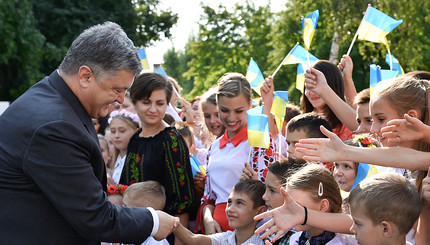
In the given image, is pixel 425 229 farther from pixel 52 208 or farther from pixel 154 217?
pixel 52 208

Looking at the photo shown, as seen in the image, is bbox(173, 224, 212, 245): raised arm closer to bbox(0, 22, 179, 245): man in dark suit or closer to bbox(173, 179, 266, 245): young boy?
bbox(173, 179, 266, 245): young boy

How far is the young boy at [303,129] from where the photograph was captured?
4219 millimetres

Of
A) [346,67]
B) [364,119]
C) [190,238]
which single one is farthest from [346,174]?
[346,67]

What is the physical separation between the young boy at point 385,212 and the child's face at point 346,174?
0.95 meters

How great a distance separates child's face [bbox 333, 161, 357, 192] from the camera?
12.8 ft

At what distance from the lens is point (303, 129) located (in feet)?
13.9

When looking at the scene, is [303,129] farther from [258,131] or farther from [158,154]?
[158,154]

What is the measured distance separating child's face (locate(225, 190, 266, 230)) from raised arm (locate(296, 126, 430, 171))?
124cm

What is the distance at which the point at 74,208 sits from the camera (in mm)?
2795

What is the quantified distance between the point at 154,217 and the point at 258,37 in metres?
27.3

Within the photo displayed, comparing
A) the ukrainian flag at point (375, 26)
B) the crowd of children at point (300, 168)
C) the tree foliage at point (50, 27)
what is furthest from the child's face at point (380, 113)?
the tree foliage at point (50, 27)

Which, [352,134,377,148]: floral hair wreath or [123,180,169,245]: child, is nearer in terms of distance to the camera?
[352,134,377,148]: floral hair wreath

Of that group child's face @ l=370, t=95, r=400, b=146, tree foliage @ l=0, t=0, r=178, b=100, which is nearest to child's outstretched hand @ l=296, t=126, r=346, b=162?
child's face @ l=370, t=95, r=400, b=146

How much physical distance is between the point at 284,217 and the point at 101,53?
1.29m
